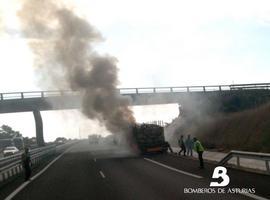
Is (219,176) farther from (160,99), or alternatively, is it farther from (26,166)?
(160,99)

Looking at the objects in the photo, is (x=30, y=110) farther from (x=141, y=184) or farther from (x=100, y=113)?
(x=141, y=184)

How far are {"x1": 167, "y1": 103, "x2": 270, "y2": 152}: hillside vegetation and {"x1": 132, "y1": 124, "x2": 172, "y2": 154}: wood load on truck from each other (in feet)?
15.7

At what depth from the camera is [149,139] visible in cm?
3784

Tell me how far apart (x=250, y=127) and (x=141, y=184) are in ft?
77.9

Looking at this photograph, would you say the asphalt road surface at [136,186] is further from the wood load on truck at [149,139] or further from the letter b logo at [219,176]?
the wood load on truck at [149,139]

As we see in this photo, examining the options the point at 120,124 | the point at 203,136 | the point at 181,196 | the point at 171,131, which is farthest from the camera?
the point at 171,131

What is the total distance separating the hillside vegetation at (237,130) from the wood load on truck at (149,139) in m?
4.80

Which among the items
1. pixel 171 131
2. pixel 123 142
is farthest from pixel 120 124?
pixel 171 131

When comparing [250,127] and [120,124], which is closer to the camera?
[250,127]

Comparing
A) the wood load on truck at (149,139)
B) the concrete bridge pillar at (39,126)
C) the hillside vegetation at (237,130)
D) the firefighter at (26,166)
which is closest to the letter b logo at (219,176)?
the firefighter at (26,166)

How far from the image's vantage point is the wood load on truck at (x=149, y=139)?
3750 centimetres

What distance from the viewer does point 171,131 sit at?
212ft

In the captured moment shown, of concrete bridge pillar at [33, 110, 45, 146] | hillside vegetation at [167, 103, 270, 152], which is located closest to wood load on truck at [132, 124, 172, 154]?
hillside vegetation at [167, 103, 270, 152]

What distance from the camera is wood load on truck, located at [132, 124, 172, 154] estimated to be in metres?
37.5
